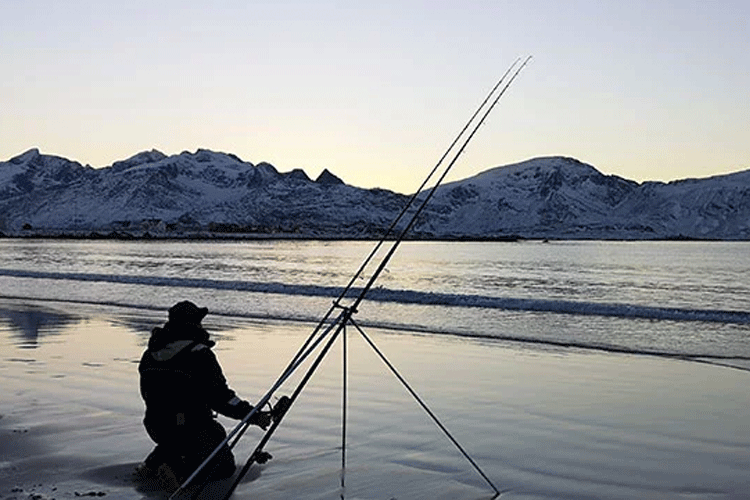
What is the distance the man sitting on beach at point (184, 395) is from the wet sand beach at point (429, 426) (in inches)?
13.7

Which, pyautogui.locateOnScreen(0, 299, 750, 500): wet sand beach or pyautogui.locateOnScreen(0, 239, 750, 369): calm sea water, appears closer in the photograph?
→ pyautogui.locateOnScreen(0, 299, 750, 500): wet sand beach

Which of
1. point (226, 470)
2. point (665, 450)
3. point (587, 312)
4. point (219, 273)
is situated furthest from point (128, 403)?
point (219, 273)

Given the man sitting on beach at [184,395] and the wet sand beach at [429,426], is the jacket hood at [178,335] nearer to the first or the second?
the man sitting on beach at [184,395]

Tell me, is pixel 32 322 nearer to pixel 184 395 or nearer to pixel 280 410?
pixel 184 395

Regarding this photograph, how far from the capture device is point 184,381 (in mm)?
5766

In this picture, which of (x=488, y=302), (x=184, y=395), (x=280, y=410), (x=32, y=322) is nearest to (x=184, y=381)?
(x=184, y=395)

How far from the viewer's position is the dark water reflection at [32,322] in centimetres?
1545

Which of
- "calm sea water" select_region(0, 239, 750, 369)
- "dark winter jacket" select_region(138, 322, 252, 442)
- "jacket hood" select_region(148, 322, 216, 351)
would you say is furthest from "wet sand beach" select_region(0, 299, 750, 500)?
"calm sea water" select_region(0, 239, 750, 369)

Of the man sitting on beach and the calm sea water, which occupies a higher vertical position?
the man sitting on beach

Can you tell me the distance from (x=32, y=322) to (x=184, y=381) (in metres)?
13.9

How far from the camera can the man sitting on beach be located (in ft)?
18.8

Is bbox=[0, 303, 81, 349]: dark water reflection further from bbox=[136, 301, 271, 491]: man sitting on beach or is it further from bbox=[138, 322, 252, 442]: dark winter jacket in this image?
bbox=[138, 322, 252, 442]: dark winter jacket

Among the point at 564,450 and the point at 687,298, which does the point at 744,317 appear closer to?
the point at 687,298

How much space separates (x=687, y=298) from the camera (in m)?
31.9
